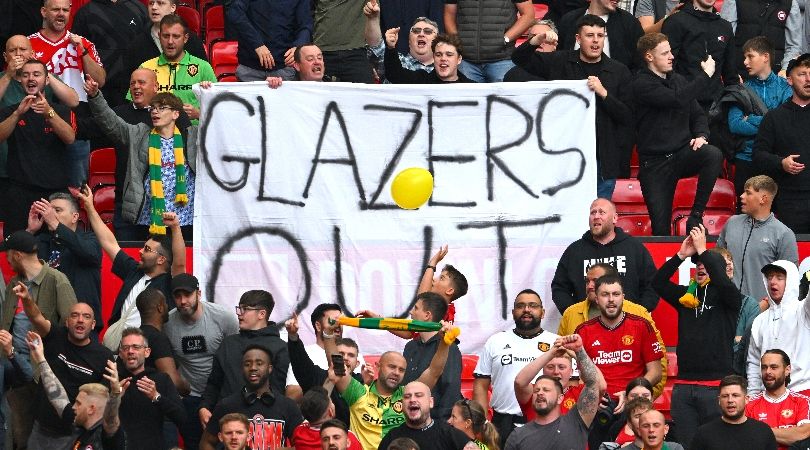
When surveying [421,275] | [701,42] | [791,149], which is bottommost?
[421,275]

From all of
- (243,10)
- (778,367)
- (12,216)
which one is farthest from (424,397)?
(243,10)

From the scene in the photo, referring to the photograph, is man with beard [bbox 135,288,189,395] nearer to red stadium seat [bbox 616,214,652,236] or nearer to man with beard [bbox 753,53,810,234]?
red stadium seat [bbox 616,214,652,236]

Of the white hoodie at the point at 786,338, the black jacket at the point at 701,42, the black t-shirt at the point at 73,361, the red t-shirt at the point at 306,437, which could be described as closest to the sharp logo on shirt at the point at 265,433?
the red t-shirt at the point at 306,437

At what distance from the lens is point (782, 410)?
45.6 feet

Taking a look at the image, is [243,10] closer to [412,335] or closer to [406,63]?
[406,63]

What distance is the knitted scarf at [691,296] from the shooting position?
14688 mm

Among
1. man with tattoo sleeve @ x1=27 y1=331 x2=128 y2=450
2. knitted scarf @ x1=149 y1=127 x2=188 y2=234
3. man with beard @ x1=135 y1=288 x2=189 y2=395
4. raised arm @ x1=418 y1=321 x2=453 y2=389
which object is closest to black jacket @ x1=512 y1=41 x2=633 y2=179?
knitted scarf @ x1=149 y1=127 x2=188 y2=234

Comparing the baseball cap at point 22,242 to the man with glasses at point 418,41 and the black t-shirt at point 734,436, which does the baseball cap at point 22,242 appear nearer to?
the man with glasses at point 418,41

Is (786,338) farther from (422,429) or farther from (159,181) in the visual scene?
(159,181)

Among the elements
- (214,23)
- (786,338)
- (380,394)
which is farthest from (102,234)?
(214,23)

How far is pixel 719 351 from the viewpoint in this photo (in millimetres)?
14695

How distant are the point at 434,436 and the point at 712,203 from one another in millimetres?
5169

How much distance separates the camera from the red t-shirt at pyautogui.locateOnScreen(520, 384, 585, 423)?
1398 centimetres

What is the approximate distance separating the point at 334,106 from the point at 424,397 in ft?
12.5
